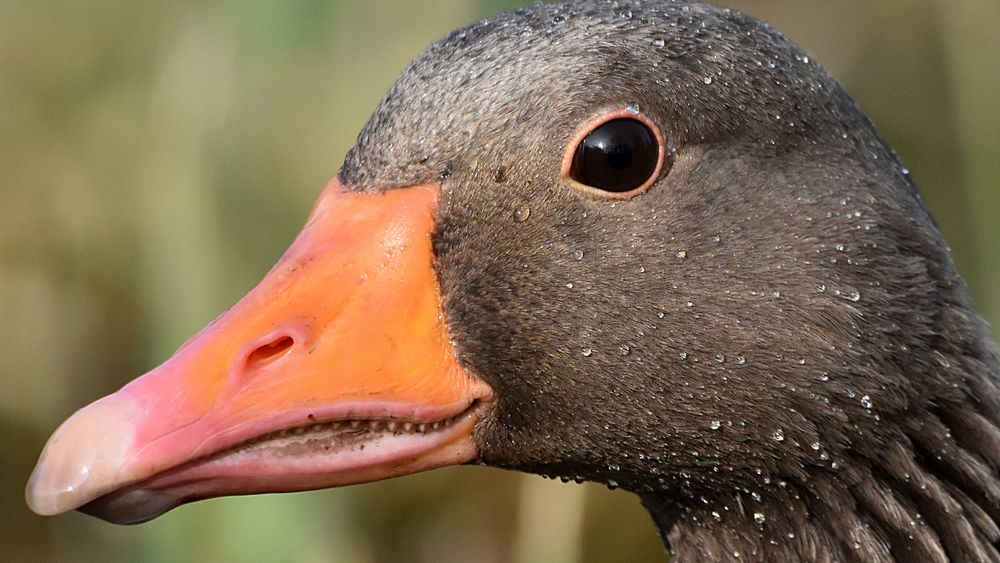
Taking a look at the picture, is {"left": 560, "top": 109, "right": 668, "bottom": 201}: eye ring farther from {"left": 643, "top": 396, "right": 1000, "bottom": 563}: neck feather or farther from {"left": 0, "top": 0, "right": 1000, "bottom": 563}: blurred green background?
{"left": 0, "top": 0, "right": 1000, "bottom": 563}: blurred green background

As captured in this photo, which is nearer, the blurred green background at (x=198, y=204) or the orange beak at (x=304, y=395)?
the orange beak at (x=304, y=395)

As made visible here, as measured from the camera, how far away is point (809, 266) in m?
3.06

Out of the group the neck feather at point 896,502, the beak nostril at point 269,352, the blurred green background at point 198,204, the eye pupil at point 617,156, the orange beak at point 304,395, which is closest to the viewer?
the orange beak at point 304,395

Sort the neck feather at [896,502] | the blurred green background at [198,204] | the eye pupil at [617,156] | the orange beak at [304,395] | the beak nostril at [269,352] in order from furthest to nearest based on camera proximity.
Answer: the blurred green background at [198,204] < the neck feather at [896,502] < the eye pupil at [617,156] < the beak nostril at [269,352] < the orange beak at [304,395]

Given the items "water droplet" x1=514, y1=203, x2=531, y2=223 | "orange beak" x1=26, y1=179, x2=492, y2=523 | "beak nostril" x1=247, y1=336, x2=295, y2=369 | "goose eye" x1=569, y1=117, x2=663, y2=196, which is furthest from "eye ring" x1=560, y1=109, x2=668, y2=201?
"beak nostril" x1=247, y1=336, x2=295, y2=369

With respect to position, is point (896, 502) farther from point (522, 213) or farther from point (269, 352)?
point (269, 352)

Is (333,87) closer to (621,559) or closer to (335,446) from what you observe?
(621,559)

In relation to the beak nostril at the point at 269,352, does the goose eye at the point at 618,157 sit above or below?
above

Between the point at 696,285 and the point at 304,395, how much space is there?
96 cm

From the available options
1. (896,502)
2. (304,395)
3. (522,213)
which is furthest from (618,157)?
(896,502)

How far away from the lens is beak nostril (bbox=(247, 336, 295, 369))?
9.21 feet

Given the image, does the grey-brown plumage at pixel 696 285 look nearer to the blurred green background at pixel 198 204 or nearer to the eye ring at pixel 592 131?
the eye ring at pixel 592 131

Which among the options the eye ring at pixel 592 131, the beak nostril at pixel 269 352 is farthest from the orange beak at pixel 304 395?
the eye ring at pixel 592 131

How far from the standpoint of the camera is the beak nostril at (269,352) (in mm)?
2809
